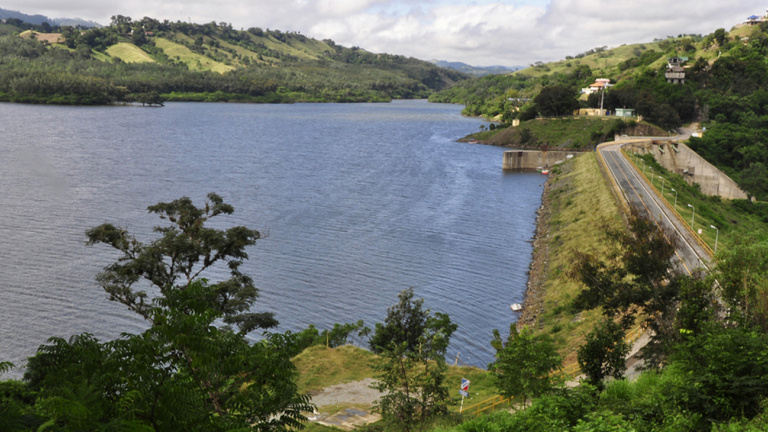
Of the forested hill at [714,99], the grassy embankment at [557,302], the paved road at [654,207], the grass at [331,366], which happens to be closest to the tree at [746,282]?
the paved road at [654,207]

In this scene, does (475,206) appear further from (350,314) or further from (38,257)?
(38,257)

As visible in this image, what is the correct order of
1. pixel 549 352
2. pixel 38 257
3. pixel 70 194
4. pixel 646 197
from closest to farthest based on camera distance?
pixel 549 352 < pixel 38 257 < pixel 646 197 < pixel 70 194

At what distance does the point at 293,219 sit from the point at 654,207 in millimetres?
37019

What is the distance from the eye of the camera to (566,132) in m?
130

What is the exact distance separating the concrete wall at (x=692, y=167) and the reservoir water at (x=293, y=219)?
20.8 meters

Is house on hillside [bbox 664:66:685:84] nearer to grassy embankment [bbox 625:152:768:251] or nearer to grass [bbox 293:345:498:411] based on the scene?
grassy embankment [bbox 625:152:768:251]

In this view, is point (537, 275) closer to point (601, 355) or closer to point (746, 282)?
point (746, 282)

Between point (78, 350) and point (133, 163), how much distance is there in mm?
93873

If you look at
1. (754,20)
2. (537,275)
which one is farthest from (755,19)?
(537,275)

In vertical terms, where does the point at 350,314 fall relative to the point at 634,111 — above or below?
below

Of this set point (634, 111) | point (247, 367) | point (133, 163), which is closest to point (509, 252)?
point (247, 367)

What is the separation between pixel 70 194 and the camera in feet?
233

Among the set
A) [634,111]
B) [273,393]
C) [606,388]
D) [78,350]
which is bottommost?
[606,388]

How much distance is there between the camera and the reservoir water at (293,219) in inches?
1630
